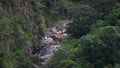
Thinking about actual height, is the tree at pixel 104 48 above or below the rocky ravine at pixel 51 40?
above

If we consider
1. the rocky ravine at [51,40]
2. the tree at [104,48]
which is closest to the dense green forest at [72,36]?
the tree at [104,48]

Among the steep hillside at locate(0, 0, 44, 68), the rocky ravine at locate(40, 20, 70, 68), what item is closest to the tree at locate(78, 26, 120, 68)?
the steep hillside at locate(0, 0, 44, 68)

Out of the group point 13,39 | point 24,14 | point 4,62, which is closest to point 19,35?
point 13,39

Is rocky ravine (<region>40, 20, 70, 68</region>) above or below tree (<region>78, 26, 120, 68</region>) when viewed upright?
below

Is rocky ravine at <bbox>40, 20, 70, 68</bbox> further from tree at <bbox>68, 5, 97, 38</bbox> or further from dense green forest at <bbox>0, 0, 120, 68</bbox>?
tree at <bbox>68, 5, 97, 38</bbox>

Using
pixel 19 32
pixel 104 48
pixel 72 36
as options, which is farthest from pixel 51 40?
pixel 104 48

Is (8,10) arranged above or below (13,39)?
above

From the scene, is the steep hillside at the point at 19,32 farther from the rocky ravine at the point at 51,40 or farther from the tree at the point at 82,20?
the tree at the point at 82,20

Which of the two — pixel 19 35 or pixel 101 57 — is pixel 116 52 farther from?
pixel 19 35
